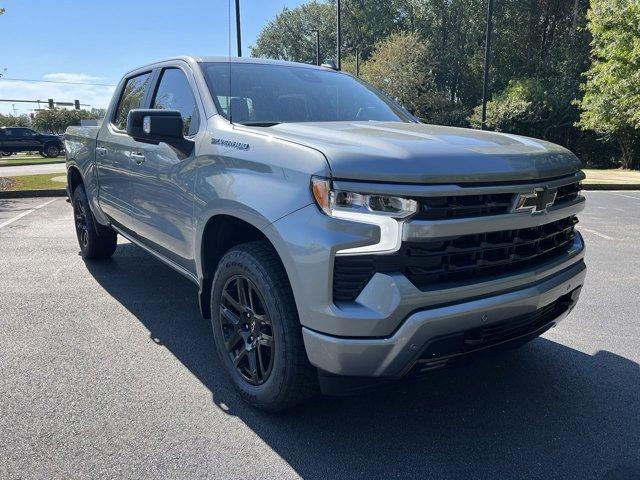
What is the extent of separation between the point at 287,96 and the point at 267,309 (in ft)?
5.21

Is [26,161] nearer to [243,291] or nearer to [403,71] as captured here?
[403,71]

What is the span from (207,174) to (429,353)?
1548mm

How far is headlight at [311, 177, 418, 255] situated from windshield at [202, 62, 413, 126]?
1.03 meters

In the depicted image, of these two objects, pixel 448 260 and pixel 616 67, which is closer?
pixel 448 260

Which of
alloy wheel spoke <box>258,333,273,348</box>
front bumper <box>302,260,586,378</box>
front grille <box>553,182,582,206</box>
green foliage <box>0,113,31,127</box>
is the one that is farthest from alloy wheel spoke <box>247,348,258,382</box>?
green foliage <box>0,113,31,127</box>

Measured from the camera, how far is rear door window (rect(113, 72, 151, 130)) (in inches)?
167

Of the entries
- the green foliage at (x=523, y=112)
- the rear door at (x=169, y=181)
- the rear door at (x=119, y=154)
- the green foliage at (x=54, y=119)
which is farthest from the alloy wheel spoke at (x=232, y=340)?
the green foliage at (x=54, y=119)

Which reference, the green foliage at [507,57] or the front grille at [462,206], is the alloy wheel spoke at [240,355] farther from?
the green foliage at [507,57]

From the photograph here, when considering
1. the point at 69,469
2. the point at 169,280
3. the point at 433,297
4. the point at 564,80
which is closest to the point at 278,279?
the point at 433,297

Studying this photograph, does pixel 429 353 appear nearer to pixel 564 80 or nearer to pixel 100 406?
pixel 100 406

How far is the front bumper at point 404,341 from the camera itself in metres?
2.12

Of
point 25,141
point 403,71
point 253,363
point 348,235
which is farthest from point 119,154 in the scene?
point 403,71

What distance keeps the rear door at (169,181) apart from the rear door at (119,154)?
0.66 ft

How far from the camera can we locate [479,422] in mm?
2697
